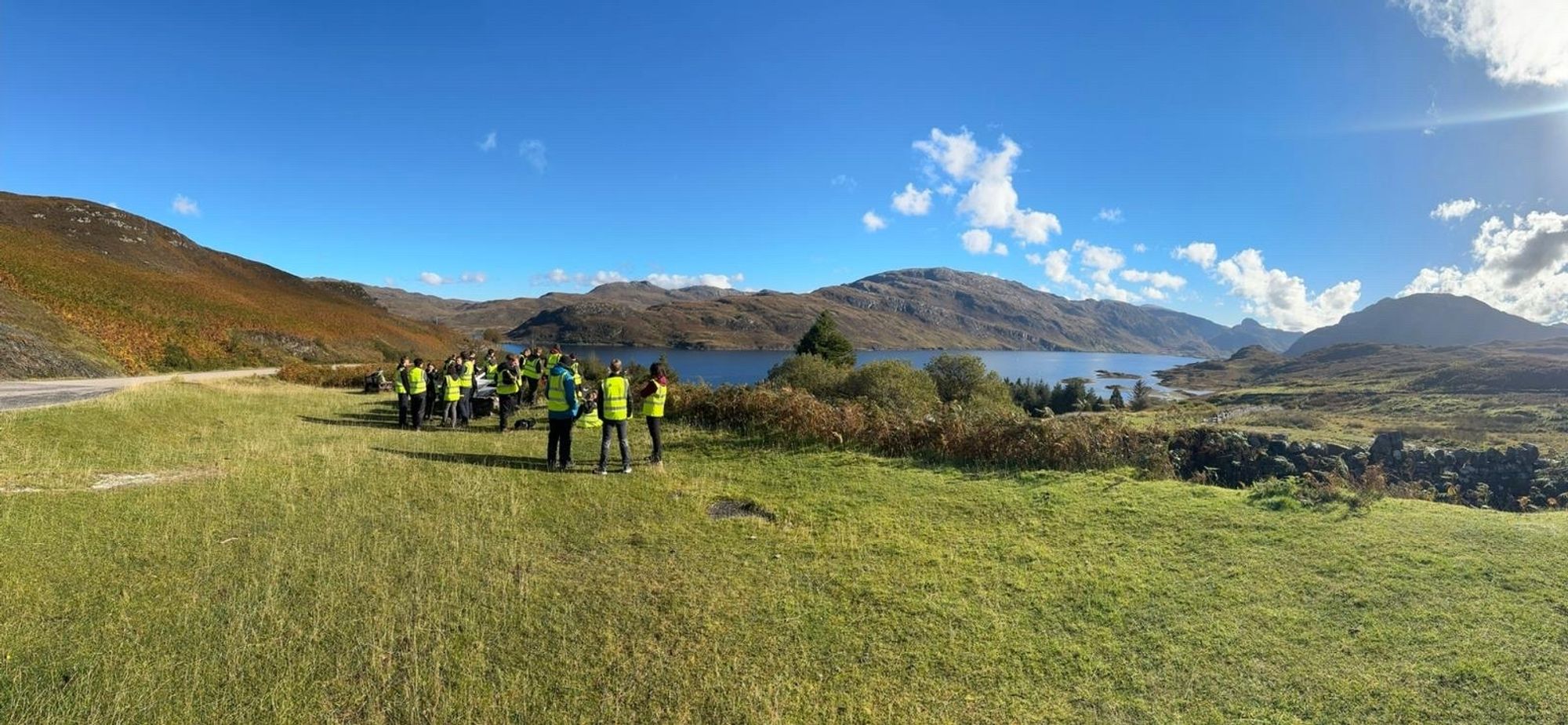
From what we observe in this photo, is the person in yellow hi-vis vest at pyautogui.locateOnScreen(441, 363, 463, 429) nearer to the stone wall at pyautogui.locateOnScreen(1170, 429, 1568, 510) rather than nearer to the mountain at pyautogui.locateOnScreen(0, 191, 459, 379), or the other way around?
the stone wall at pyautogui.locateOnScreen(1170, 429, 1568, 510)

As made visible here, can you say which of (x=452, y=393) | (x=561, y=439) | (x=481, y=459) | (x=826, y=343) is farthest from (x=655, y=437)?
(x=826, y=343)

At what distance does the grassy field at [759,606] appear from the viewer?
14.1ft

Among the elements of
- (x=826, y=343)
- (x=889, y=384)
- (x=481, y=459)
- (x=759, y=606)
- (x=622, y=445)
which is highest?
(x=826, y=343)

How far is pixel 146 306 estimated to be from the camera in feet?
135

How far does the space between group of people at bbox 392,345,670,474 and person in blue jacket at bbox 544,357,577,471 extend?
0.01 metres

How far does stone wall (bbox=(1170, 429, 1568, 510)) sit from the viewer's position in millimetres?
11664

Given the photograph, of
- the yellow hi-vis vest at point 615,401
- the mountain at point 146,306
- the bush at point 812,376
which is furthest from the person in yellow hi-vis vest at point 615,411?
the mountain at point 146,306

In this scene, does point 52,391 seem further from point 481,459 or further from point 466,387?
point 481,459

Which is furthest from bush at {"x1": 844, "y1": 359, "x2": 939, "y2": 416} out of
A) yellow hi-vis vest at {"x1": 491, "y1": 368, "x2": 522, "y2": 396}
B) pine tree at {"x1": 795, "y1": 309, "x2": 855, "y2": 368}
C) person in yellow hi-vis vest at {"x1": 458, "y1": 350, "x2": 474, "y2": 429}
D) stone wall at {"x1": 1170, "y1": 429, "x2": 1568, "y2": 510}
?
pine tree at {"x1": 795, "y1": 309, "x2": 855, "y2": 368}

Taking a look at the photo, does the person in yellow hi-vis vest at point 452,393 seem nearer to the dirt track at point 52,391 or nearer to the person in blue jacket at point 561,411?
the person in blue jacket at point 561,411

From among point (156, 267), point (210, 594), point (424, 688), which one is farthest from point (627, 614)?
point (156, 267)

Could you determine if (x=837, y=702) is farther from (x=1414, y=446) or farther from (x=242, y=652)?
(x=1414, y=446)

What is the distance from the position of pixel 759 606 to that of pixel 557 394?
7038 mm

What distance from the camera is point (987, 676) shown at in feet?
15.5
